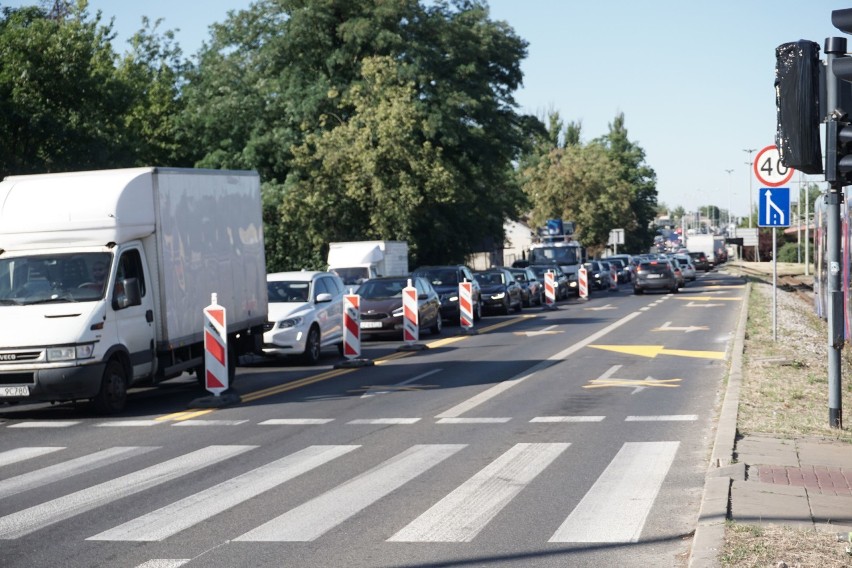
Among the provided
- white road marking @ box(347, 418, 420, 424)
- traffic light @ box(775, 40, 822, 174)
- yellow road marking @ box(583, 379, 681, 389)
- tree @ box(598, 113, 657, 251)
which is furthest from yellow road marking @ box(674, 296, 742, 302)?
tree @ box(598, 113, 657, 251)

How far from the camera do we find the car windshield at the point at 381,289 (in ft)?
93.7

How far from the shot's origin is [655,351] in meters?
21.6

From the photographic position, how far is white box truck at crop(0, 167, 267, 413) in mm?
13461

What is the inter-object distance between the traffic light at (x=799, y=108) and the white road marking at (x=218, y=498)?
474cm

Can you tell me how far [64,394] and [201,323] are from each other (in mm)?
3246

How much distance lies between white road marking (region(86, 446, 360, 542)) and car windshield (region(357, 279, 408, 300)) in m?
17.5

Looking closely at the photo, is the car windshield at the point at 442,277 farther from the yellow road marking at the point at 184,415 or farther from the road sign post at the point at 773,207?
the yellow road marking at the point at 184,415

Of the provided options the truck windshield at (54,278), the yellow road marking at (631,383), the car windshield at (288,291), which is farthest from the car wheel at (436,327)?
the truck windshield at (54,278)

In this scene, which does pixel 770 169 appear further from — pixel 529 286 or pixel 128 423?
pixel 529 286

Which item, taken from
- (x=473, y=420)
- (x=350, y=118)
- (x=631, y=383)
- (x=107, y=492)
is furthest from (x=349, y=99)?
(x=107, y=492)

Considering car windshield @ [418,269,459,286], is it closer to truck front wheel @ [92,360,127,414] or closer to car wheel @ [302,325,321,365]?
car wheel @ [302,325,321,365]

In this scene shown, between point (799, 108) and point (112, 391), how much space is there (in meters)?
9.09

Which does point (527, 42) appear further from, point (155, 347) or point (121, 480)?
point (121, 480)

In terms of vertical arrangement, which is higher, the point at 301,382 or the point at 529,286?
the point at 529,286
